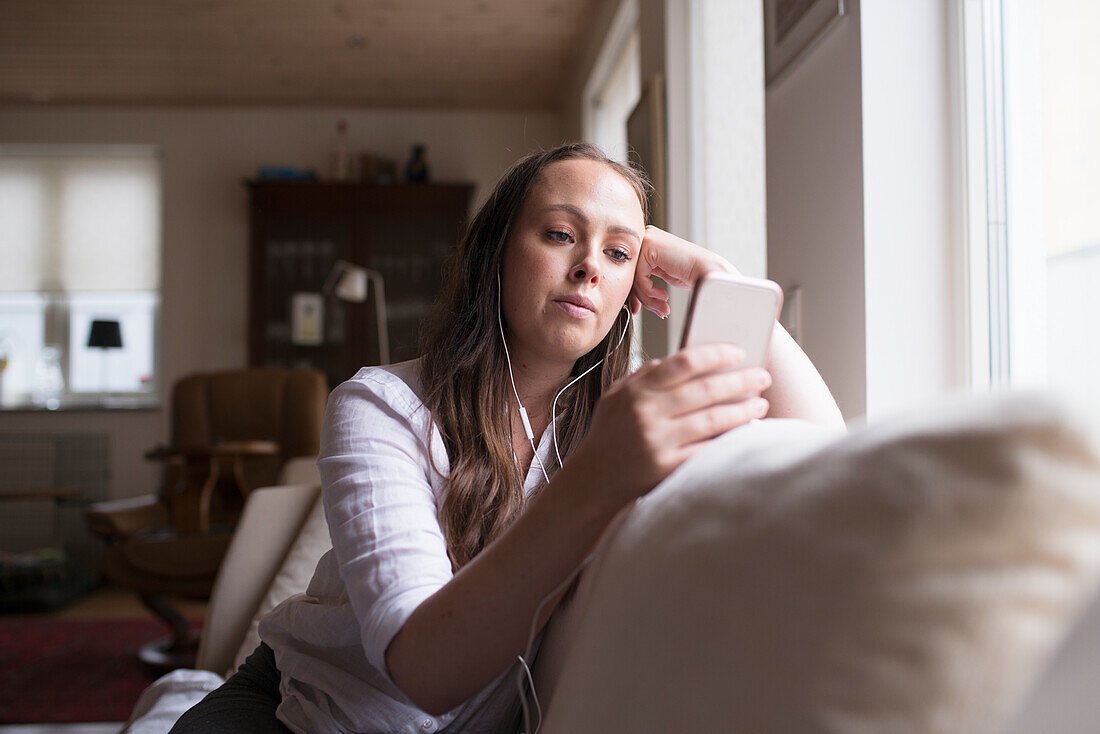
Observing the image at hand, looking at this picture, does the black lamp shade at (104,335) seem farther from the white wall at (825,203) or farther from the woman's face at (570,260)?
the woman's face at (570,260)

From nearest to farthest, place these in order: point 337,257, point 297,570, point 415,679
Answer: point 415,679, point 297,570, point 337,257

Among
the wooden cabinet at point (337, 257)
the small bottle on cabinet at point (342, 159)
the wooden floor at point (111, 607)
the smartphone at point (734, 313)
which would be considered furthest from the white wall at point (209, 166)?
the smartphone at point (734, 313)

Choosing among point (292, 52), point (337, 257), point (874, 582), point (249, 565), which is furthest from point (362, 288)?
point (874, 582)

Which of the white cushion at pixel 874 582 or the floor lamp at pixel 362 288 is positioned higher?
the floor lamp at pixel 362 288

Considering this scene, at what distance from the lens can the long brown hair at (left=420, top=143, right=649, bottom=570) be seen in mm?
950

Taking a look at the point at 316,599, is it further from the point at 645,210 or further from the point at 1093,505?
the point at 1093,505

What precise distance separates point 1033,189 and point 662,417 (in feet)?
3.60

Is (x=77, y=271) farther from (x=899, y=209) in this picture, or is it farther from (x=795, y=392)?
(x=795, y=392)

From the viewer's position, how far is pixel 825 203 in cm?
166

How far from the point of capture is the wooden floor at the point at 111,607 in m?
4.49

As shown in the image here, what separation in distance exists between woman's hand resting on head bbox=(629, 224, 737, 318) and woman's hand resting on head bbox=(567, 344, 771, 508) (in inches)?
19.9

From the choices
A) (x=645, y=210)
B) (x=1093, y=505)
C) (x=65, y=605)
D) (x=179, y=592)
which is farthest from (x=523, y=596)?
(x=65, y=605)

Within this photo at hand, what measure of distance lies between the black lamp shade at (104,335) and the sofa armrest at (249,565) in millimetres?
4163

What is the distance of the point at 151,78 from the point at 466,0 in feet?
7.19
